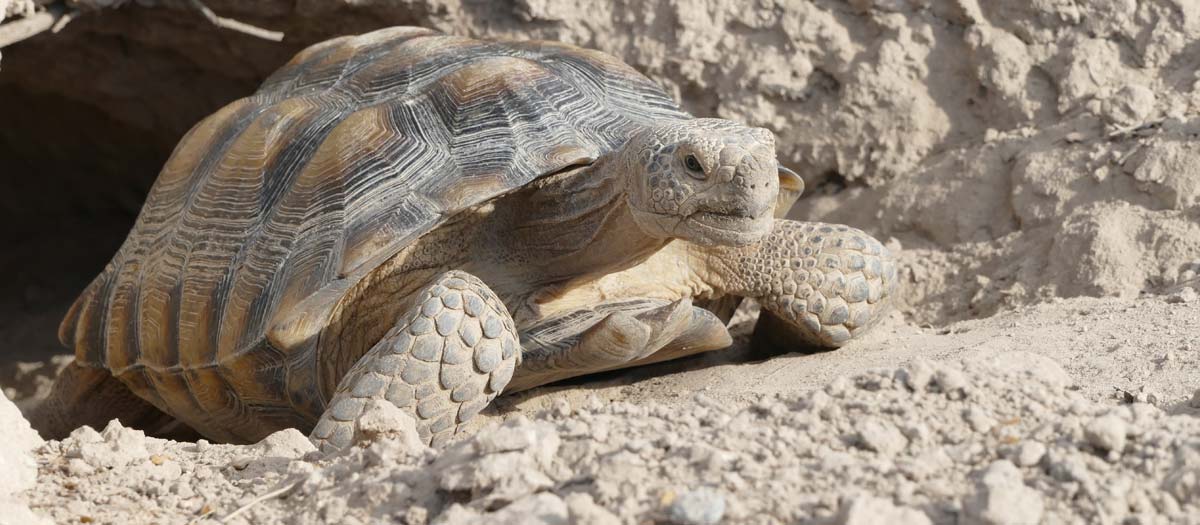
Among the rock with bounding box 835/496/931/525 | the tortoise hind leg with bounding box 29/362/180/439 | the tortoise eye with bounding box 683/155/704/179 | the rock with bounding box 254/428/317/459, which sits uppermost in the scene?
the tortoise eye with bounding box 683/155/704/179

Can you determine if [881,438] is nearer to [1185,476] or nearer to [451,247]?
[1185,476]

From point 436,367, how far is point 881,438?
145 centimetres

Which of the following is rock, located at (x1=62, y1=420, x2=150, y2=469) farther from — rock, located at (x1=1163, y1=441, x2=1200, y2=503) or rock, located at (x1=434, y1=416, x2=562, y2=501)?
rock, located at (x1=1163, y1=441, x2=1200, y2=503)

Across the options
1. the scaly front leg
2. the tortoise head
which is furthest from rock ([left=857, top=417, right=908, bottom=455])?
the scaly front leg

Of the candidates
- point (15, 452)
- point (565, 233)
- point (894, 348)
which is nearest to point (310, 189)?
point (565, 233)

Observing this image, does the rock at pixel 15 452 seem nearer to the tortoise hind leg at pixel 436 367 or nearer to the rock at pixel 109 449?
the rock at pixel 109 449

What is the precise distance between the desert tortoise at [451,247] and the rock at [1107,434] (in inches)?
55.6

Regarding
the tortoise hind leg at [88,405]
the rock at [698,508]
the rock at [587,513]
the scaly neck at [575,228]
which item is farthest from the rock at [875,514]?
the tortoise hind leg at [88,405]

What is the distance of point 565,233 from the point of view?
3988 mm

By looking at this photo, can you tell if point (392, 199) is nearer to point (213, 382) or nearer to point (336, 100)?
point (336, 100)

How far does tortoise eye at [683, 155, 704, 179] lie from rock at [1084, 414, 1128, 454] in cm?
152

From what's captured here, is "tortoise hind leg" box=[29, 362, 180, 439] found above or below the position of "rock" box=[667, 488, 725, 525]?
below

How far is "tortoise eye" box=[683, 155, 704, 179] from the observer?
3553 mm

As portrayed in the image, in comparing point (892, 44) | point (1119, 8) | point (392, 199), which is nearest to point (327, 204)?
point (392, 199)
